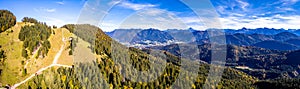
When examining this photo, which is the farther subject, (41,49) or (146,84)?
(146,84)

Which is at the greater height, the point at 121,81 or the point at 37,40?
the point at 37,40

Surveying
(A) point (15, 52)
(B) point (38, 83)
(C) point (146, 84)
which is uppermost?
(A) point (15, 52)

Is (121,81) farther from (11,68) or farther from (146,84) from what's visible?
(11,68)

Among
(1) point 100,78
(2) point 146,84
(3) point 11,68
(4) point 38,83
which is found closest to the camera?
(4) point 38,83

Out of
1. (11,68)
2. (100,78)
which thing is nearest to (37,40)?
(11,68)

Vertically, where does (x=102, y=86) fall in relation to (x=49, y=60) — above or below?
below

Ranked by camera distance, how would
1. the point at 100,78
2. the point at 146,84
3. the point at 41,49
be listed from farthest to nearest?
the point at 146,84 < the point at 41,49 < the point at 100,78

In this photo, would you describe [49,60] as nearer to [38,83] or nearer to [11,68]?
[11,68]

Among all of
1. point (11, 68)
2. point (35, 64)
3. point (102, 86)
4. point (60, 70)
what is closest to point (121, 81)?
point (102, 86)

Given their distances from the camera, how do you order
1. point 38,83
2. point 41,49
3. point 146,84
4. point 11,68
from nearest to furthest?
1. point 38,83
2. point 11,68
3. point 41,49
4. point 146,84
